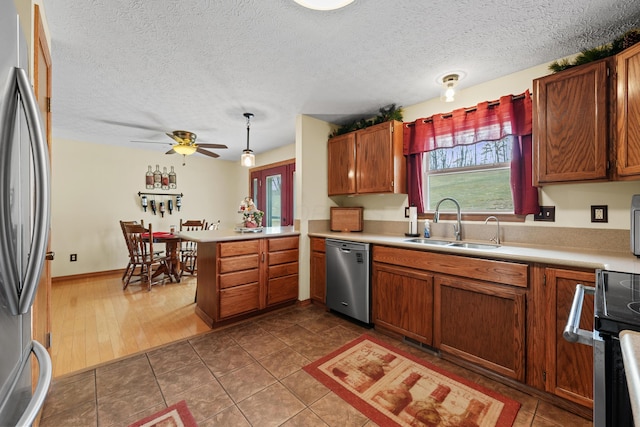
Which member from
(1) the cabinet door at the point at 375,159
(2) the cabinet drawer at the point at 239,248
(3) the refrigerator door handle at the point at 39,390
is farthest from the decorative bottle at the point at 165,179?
(3) the refrigerator door handle at the point at 39,390

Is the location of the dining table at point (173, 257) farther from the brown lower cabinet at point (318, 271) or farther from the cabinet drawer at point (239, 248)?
the brown lower cabinet at point (318, 271)

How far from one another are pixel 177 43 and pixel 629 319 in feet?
8.80

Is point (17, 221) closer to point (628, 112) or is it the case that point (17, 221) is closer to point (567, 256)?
point (567, 256)

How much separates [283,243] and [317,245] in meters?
0.41

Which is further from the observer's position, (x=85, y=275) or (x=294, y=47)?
(x=85, y=275)

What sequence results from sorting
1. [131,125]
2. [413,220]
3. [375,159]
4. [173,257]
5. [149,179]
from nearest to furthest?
[413,220], [375,159], [131,125], [173,257], [149,179]

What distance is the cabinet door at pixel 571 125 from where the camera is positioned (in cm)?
168

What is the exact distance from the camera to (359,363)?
2021mm

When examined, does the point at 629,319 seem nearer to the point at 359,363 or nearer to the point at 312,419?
the point at 312,419

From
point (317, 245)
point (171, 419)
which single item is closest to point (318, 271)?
point (317, 245)

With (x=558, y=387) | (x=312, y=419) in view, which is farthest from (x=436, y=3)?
(x=312, y=419)

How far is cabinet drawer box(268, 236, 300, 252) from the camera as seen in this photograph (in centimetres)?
298

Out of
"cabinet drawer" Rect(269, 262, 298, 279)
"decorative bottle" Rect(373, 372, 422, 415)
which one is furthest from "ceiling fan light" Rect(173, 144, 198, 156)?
"decorative bottle" Rect(373, 372, 422, 415)

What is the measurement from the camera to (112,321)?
274cm
